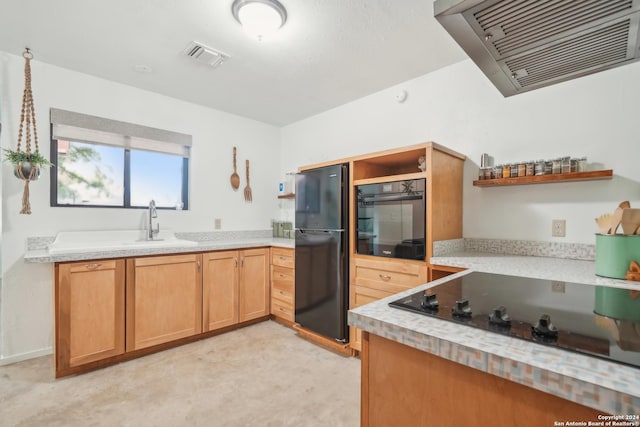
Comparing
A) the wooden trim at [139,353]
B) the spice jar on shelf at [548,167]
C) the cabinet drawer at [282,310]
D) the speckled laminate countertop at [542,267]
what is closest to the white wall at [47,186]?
the wooden trim at [139,353]

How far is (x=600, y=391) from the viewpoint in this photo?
451mm

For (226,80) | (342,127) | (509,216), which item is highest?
(226,80)

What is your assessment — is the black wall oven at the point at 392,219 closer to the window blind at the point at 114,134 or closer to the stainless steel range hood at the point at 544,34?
the stainless steel range hood at the point at 544,34

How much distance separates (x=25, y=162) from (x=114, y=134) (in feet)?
2.39

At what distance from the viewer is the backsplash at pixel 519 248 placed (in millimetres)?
1862

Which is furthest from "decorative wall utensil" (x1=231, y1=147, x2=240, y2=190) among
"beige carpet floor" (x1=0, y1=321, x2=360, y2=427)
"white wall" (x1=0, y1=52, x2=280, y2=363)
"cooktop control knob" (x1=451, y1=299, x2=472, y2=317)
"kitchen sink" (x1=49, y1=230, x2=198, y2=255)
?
"cooktop control knob" (x1=451, y1=299, x2=472, y2=317)

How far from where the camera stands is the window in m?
2.57

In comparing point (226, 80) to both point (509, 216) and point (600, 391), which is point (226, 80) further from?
point (600, 391)

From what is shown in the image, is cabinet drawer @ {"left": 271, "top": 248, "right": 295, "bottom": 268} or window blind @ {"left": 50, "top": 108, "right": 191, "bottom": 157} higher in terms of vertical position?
window blind @ {"left": 50, "top": 108, "right": 191, "bottom": 157}

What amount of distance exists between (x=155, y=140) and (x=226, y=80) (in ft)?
3.30

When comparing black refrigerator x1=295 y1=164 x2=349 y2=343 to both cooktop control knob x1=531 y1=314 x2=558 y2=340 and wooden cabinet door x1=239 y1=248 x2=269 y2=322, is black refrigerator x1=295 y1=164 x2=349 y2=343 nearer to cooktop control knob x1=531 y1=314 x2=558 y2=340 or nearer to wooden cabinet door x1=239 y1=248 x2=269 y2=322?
wooden cabinet door x1=239 y1=248 x2=269 y2=322

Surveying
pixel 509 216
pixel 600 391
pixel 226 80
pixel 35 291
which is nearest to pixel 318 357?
pixel 509 216

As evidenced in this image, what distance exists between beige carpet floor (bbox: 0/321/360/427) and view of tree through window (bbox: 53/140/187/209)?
4.62ft

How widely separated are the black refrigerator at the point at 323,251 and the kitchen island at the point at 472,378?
5.18 ft
